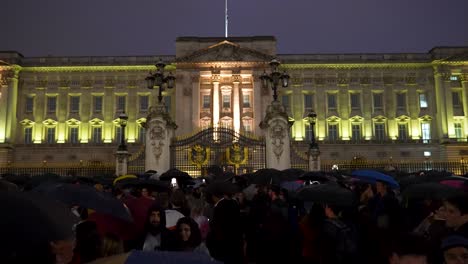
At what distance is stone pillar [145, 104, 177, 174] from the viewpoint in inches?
873

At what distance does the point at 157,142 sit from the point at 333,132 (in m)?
37.4

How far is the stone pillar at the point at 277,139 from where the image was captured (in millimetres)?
21766

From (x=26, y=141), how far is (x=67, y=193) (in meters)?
54.4

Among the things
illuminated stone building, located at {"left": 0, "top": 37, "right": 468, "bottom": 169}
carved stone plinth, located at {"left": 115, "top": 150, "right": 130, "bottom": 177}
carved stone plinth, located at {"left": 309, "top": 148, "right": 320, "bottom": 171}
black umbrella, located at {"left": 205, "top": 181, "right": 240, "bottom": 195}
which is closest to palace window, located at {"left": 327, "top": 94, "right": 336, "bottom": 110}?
illuminated stone building, located at {"left": 0, "top": 37, "right": 468, "bottom": 169}

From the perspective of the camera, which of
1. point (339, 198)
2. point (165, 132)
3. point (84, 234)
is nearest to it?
point (84, 234)

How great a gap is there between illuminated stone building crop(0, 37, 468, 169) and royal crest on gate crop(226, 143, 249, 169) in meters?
29.5

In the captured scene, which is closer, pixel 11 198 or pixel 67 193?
pixel 11 198

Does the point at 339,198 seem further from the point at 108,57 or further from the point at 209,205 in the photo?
the point at 108,57

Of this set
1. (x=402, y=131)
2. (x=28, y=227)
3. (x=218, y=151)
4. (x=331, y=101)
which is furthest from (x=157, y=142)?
(x=402, y=131)

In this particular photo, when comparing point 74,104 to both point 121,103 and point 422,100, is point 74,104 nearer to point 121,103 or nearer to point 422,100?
point 121,103

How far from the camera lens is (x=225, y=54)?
177 feet

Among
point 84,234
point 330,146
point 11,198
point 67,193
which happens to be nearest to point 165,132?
point 67,193

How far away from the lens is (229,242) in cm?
573

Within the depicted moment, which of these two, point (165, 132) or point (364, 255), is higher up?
point (165, 132)
